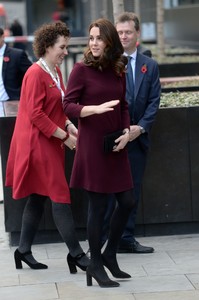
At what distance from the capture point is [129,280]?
6586 mm

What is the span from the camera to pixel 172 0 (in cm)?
3272

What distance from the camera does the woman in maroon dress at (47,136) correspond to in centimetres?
668

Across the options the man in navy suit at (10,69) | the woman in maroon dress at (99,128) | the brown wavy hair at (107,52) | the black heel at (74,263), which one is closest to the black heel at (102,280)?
the woman in maroon dress at (99,128)

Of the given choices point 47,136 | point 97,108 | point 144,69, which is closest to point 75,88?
point 97,108

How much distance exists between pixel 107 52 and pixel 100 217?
1.17 meters

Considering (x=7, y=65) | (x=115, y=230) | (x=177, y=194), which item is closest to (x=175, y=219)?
(x=177, y=194)

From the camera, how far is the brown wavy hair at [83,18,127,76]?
6182mm

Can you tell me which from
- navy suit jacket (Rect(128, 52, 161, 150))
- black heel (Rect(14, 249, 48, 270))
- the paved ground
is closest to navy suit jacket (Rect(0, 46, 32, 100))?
the paved ground

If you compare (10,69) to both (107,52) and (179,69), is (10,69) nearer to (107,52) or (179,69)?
(107,52)

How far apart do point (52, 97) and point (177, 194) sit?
1.78 metres

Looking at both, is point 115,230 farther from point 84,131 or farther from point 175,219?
point 175,219

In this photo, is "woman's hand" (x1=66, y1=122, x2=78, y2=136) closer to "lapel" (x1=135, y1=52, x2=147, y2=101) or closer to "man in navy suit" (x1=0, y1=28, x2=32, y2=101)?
"lapel" (x1=135, y1=52, x2=147, y2=101)

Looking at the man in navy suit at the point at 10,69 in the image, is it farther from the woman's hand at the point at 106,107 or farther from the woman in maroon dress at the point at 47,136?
the woman's hand at the point at 106,107

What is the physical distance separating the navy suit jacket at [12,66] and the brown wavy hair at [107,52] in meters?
3.75
